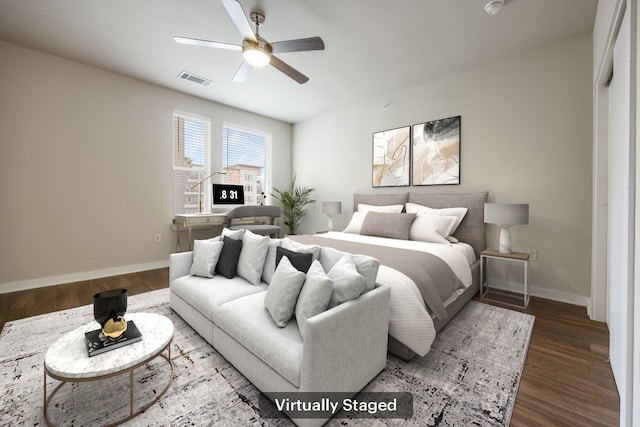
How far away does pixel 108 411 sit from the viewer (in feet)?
4.57

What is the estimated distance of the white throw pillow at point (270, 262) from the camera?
226 centimetres

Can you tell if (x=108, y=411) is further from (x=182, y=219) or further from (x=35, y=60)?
(x=35, y=60)

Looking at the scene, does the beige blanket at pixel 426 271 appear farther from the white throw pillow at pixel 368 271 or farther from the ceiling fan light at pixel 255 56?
the ceiling fan light at pixel 255 56

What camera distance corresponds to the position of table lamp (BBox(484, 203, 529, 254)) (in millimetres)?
2732

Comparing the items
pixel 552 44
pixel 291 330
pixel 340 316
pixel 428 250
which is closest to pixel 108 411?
pixel 291 330

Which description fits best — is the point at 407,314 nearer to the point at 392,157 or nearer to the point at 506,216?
the point at 506,216

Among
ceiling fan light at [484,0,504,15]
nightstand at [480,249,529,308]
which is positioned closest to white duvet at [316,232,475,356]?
nightstand at [480,249,529,308]

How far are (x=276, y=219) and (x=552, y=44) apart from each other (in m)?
4.86

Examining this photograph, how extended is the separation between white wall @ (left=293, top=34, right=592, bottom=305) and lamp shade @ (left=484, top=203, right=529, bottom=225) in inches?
18.7

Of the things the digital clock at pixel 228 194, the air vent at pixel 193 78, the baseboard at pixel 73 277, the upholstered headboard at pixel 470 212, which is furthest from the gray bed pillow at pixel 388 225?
the baseboard at pixel 73 277

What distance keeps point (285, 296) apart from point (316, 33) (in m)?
2.68

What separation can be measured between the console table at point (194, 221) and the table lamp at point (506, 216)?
3.87 m

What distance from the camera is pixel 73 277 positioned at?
11.5ft

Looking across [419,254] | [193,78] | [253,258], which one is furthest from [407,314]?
[193,78]
